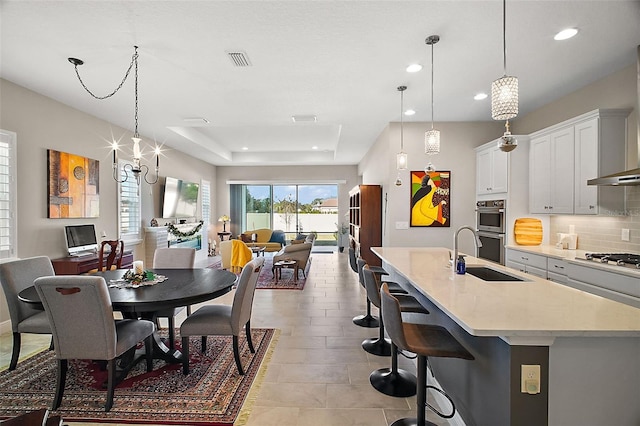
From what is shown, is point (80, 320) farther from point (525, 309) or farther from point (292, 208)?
point (292, 208)

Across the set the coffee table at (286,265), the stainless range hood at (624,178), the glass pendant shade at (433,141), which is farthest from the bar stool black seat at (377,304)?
the coffee table at (286,265)

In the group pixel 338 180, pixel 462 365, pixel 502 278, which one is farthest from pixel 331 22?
pixel 338 180

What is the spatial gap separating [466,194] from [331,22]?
3881mm

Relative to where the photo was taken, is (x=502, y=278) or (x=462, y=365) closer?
(x=462, y=365)

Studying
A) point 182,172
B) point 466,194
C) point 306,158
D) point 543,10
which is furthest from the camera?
point 306,158

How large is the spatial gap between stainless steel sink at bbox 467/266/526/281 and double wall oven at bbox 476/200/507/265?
6.50 feet

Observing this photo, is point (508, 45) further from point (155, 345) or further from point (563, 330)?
point (155, 345)

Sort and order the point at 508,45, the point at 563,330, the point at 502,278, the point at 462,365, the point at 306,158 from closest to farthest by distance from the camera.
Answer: the point at 563,330
the point at 462,365
the point at 502,278
the point at 508,45
the point at 306,158

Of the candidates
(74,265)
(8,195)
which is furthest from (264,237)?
(8,195)

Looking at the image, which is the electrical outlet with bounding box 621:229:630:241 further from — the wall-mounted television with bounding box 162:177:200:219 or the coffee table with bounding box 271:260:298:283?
the wall-mounted television with bounding box 162:177:200:219

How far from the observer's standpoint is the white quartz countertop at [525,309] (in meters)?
1.33

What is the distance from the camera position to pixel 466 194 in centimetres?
529

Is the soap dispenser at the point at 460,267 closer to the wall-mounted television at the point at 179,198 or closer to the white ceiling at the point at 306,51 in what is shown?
the white ceiling at the point at 306,51

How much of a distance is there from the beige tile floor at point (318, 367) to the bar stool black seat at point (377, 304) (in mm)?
83
